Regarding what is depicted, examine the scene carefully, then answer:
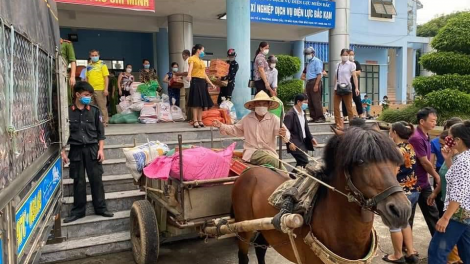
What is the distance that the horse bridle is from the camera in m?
2.28

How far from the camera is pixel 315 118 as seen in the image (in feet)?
30.9

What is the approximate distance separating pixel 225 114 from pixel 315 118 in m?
2.65

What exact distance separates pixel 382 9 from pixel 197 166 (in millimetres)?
20708

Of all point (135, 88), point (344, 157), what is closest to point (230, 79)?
point (135, 88)

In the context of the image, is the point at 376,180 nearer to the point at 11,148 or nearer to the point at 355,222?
the point at 355,222

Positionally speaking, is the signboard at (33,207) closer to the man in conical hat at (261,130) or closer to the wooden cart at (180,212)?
the wooden cart at (180,212)

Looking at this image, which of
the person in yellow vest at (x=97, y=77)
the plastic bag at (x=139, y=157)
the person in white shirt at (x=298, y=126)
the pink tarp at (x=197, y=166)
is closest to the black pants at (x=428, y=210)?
the person in white shirt at (x=298, y=126)

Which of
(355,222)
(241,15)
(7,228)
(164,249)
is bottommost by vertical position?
(164,249)

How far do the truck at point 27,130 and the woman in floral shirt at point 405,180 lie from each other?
383 cm

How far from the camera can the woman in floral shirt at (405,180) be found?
4500 mm

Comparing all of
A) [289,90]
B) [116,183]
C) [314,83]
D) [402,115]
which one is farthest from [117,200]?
[289,90]

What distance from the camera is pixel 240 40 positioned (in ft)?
30.1

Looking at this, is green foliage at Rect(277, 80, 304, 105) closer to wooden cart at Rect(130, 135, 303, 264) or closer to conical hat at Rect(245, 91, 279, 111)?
conical hat at Rect(245, 91, 279, 111)

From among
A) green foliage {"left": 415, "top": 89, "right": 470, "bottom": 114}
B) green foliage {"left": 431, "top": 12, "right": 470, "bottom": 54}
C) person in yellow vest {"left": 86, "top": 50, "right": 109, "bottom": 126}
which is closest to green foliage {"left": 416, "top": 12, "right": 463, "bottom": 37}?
green foliage {"left": 431, "top": 12, "right": 470, "bottom": 54}
